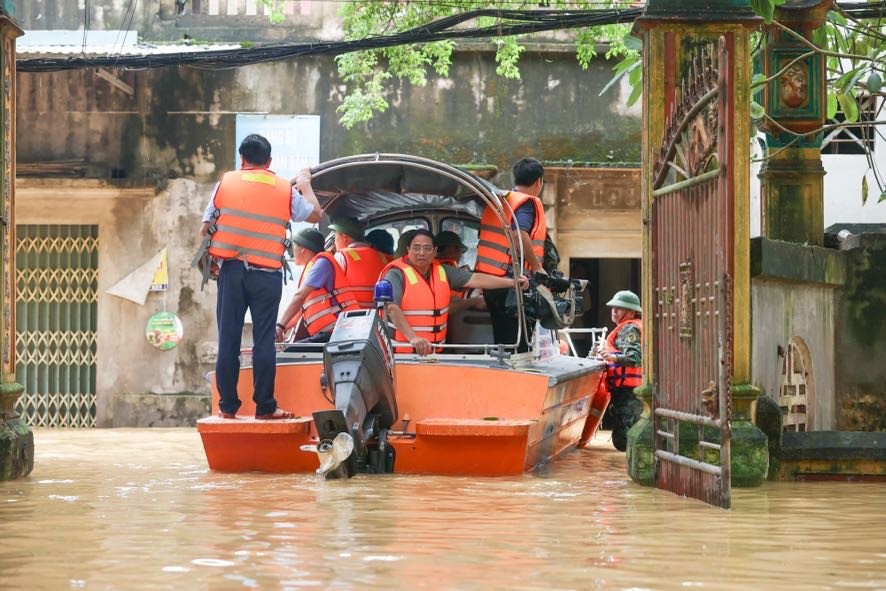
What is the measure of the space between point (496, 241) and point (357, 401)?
2.16 metres

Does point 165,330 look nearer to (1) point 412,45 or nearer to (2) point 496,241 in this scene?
(1) point 412,45

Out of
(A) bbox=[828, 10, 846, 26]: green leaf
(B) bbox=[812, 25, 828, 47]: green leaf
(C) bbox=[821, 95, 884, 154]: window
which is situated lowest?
(B) bbox=[812, 25, 828, 47]: green leaf

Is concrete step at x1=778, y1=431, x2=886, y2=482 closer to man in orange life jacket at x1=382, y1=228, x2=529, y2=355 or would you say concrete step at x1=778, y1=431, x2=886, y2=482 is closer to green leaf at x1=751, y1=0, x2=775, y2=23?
man in orange life jacket at x1=382, y1=228, x2=529, y2=355

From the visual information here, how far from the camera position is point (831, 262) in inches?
419

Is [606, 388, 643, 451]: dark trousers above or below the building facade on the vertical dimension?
below

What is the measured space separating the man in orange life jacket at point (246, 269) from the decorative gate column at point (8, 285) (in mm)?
1263

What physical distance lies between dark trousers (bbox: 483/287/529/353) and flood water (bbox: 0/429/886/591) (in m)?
1.29

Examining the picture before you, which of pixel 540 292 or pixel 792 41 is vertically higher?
pixel 792 41

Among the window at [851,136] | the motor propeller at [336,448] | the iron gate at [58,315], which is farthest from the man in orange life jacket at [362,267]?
the window at [851,136]

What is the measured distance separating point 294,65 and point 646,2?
9.96 meters

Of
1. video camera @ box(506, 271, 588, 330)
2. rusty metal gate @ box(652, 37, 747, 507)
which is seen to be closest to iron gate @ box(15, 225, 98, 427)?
video camera @ box(506, 271, 588, 330)

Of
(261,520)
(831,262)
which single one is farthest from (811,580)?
(831,262)

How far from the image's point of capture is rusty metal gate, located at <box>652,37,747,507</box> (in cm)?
783

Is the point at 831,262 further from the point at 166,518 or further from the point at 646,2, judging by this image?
the point at 166,518
